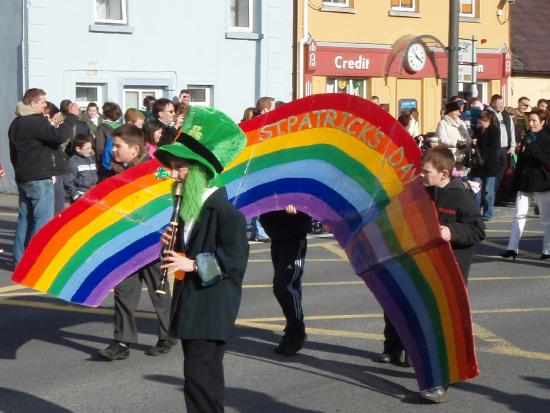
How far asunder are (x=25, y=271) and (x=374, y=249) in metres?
2.53

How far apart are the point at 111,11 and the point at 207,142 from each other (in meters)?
20.3

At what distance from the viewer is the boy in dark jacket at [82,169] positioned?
42.9 ft

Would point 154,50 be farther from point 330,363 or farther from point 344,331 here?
point 330,363

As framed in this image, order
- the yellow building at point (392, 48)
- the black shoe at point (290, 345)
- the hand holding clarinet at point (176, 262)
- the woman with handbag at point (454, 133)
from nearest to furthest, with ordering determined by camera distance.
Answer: the hand holding clarinet at point (176, 262) → the black shoe at point (290, 345) → the woman with handbag at point (454, 133) → the yellow building at point (392, 48)

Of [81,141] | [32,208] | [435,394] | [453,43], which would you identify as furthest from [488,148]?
[435,394]

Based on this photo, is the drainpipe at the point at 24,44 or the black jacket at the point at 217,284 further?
the drainpipe at the point at 24,44

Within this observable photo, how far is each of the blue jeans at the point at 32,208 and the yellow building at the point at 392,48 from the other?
15297 millimetres

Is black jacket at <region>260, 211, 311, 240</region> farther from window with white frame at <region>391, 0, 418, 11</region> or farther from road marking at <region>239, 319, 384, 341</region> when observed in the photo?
window with white frame at <region>391, 0, 418, 11</region>

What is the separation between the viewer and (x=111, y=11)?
25.9 m

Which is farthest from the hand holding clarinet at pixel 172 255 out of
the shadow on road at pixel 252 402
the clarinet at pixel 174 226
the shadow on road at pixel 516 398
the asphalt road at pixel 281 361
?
the shadow on road at pixel 516 398

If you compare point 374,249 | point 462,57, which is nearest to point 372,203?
point 374,249

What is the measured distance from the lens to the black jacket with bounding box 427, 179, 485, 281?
8.12 m

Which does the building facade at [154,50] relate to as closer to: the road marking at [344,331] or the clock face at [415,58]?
the clock face at [415,58]

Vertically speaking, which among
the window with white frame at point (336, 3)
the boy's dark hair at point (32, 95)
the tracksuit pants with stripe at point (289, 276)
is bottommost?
the tracksuit pants with stripe at point (289, 276)
